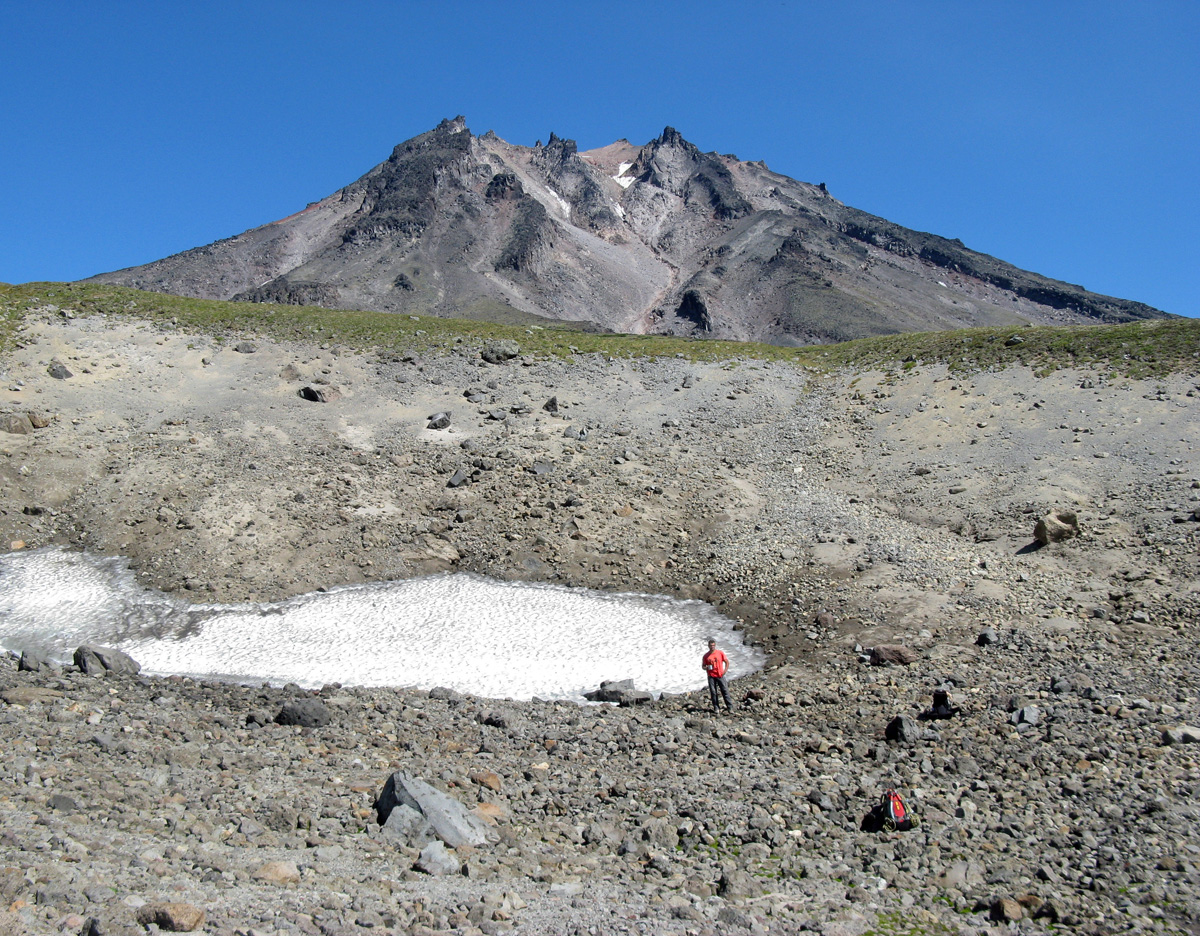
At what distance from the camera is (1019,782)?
14094 mm

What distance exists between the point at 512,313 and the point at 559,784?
583 ft

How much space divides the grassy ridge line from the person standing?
31902 millimetres

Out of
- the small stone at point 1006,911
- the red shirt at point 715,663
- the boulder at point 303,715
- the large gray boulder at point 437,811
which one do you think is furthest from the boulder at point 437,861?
the red shirt at point 715,663

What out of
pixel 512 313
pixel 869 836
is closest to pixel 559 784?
pixel 869 836

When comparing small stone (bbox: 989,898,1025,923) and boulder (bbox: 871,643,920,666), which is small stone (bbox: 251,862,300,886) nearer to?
small stone (bbox: 989,898,1025,923)

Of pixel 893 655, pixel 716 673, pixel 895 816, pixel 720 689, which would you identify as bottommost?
pixel 895 816

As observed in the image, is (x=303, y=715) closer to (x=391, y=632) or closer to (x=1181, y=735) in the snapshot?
(x=391, y=632)

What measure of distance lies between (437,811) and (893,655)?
13.8 m

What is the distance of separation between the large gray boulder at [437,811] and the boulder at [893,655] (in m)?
12.7

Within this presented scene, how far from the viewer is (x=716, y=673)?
62.1 ft

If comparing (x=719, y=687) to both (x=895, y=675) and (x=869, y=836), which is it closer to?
(x=895, y=675)

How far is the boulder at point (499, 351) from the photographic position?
46.2m

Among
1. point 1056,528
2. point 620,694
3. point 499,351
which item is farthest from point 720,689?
point 499,351

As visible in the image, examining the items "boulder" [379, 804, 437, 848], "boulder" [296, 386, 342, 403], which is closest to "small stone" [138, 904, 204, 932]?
"boulder" [379, 804, 437, 848]
